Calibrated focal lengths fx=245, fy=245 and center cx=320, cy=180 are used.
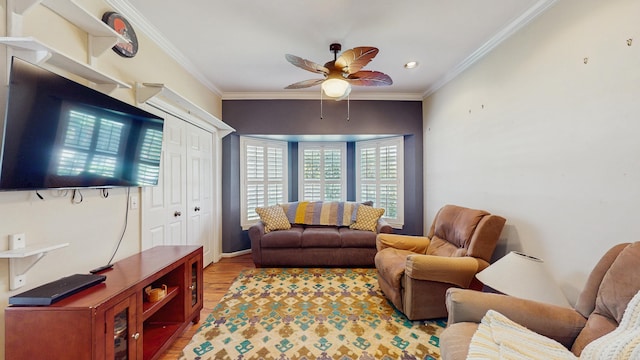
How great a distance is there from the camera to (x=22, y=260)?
131cm

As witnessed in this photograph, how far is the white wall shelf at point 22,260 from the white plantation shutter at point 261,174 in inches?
114

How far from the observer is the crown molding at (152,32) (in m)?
1.96

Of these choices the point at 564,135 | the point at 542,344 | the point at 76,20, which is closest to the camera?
the point at 542,344

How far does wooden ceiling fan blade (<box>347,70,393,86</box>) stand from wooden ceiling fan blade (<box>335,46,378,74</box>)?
12cm

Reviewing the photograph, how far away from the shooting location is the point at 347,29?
2297mm

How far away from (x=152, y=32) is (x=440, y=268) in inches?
133

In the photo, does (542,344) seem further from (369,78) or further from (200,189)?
(200,189)

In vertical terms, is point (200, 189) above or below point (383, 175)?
below

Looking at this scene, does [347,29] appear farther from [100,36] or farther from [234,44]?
[100,36]

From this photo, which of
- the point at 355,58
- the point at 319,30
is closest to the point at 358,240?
the point at 355,58

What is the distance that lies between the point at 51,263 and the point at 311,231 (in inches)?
104

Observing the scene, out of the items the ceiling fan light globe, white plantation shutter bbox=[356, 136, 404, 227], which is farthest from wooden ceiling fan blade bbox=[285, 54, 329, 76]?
white plantation shutter bbox=[356, 136, 404, 227]

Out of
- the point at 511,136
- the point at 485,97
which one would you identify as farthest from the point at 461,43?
the point at 511,136

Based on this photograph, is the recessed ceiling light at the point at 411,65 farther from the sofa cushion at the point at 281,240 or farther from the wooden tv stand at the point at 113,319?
the wooden tv stand at the point at 113,319
